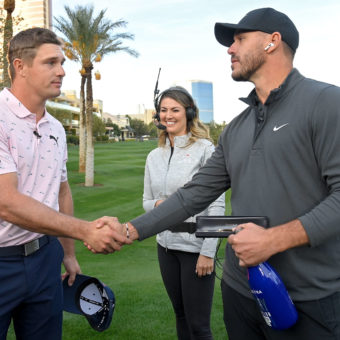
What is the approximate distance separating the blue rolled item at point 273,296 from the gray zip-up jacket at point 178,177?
4.00 feet

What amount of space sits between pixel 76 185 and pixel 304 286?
2020 cm

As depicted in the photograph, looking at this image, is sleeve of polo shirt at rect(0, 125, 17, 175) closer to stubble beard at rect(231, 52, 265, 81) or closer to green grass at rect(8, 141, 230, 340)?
stubble beard at rect(231, 52, 265, 81)

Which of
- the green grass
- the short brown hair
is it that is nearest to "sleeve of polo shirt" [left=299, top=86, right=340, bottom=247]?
the short brown hair

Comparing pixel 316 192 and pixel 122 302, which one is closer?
pixel 316 192

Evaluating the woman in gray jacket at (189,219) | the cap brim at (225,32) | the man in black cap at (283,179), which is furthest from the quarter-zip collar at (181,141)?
the cap brim at (225,32)

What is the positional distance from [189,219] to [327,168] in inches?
61.7

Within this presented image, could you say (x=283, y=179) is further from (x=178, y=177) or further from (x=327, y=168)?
(x=178, y=177)

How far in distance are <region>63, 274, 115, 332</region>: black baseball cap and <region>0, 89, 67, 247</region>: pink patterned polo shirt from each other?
641 millimetres

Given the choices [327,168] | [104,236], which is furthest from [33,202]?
[327,168]

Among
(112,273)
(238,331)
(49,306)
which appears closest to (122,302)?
(112,273)

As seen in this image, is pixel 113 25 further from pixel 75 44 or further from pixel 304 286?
pixel 304 286

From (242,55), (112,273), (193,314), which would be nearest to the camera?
(242,55)

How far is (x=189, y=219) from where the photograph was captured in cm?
330

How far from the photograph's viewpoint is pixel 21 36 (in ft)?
9.18
